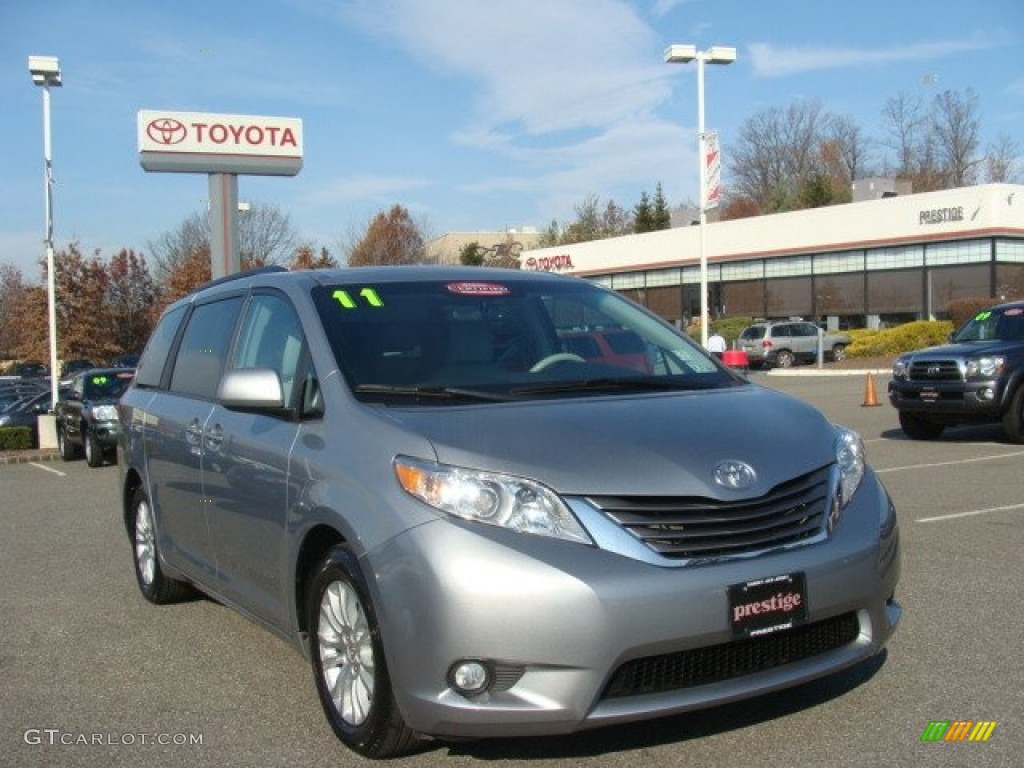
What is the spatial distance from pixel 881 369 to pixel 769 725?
99.2ft

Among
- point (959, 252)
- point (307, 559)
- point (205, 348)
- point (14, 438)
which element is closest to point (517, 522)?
point (307, 559)

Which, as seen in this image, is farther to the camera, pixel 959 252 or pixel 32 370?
pixel 32 370

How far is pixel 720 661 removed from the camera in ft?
11.7

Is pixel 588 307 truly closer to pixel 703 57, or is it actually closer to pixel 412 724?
pixel 412 724

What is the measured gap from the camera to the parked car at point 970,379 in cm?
1266

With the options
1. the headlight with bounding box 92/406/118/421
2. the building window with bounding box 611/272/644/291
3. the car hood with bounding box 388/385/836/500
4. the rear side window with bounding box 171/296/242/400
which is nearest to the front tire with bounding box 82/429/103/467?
the headlight with bounding box 92/406/118/421

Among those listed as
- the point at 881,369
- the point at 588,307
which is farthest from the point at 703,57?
the point at 588,307

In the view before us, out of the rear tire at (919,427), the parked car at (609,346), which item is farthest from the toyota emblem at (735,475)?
the rear tire at (919,427)

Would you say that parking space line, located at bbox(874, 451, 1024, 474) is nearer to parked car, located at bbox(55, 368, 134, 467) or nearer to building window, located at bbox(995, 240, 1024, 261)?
parked car, located at bbox(55, 368, 134, 467)

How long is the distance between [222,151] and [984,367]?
72.5 feet

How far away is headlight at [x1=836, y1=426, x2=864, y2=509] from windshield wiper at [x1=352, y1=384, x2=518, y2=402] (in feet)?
4.14

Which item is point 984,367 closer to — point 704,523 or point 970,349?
point 970,349

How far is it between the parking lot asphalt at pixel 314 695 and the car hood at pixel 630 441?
100 cm

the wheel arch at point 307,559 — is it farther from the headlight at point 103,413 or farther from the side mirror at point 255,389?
the headlight at point 103,413
